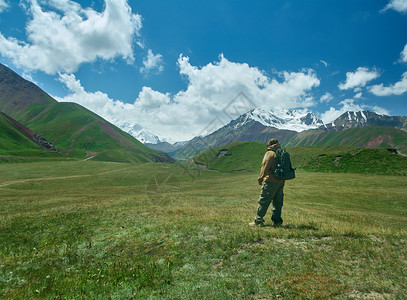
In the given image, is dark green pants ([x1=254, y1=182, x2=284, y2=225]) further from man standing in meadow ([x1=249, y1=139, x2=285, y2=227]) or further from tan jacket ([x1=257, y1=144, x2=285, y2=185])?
tan jacket ([x1=257, y1=144, x2=285, y2=185])

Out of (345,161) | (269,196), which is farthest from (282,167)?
(345,161)

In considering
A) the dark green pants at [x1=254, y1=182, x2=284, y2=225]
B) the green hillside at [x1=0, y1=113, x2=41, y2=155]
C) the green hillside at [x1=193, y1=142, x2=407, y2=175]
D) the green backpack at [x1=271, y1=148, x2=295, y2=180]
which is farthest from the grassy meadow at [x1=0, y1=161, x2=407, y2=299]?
the green hillside at [x1=0, y1=113, x2=41, y2=155]

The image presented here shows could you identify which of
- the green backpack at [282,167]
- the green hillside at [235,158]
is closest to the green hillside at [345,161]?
the green hillside at [235,158]

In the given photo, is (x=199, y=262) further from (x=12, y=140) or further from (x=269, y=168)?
(x=12, y=140)

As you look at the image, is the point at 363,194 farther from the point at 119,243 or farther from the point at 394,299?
the point at 119,243

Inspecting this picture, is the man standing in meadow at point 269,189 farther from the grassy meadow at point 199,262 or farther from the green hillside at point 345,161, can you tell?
the green hillside at point 345,161

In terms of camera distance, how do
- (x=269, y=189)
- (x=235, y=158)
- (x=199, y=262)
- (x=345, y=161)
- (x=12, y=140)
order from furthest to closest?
1. (x=235, y=158)
2. (x=12, y=140)
3. (x=345, y=161)
4. (x=269, y=189)
5. (x=199, y=262)

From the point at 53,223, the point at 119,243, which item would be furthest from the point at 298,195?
the point at 53,223

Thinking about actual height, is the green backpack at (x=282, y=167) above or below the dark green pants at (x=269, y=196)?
above

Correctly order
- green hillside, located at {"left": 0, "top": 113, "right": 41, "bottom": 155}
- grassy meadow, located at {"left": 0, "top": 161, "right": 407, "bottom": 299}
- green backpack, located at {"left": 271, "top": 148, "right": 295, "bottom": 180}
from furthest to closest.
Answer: green hillside, located at {"left": 0, "top": 113, "right": 41, "bottom": 155}
green backpack, located at {"left": 271, "top": 148, "right": 295, "bottom": 180}
grassy meadow, located at {"left": 0, "top": 161, "right": 407, "bottom": 299}

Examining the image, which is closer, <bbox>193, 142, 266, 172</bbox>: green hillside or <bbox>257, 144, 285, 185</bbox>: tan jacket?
<bbox>257, 144, 285, 185</bbox>: tan jacket

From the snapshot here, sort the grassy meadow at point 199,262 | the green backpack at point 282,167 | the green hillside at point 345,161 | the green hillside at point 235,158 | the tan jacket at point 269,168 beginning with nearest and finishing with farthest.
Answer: the grassy meadow at point 199,262, the green backpack at point 282,167, the tan jacket at point 269,168, the green hillside at point 345,161, the green hillside at point 235,158

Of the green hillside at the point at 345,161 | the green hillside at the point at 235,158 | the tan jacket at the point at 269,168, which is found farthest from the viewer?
the green hillside at the point at 235,158

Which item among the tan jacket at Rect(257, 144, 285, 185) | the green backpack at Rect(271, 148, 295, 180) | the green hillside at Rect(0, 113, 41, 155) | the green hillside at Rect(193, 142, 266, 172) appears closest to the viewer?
the green backpack at Rect(271, 148, 295, 180)
